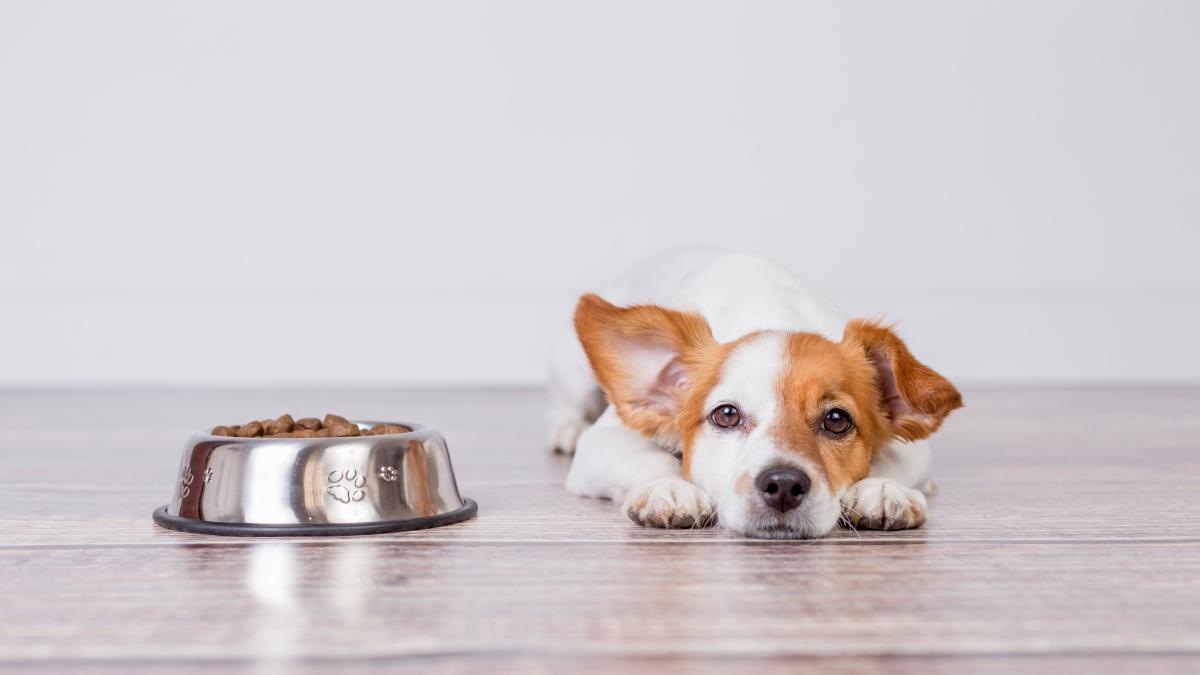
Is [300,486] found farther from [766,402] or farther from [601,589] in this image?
[766,402]

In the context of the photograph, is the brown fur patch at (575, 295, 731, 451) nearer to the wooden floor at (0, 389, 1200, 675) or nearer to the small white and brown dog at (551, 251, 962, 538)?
the small white and brown dog at (551, 251, 962, 538)

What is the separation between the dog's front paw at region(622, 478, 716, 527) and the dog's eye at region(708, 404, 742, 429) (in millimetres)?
101

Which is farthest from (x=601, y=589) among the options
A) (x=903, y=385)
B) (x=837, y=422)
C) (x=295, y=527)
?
(x=903, y=385)

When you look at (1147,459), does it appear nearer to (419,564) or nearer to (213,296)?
(419,564)

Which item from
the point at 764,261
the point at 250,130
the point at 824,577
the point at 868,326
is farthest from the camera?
the point at 250,130

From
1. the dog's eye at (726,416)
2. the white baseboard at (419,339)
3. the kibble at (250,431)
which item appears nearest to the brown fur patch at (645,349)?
the dog's eye at (726,416)

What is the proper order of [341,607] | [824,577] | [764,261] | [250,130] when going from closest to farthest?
[341,607] → [824,577] → [764,261] → [250,130]

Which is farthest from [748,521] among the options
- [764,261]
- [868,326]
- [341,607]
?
[764,261]

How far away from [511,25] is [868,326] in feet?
11.0

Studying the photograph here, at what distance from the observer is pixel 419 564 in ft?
4.74

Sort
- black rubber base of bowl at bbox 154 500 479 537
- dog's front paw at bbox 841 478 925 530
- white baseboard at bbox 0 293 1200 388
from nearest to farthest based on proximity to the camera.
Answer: black rubber base of bowl at bbox 154 500 479 537 → dog's front paw at bbox 841 478 925 530 → white baseboard at bbox 0 293 1200 388

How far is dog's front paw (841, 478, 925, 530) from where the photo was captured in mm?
1715

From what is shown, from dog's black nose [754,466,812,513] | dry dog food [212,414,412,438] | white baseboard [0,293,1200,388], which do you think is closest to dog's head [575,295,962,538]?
dog's black nose [754,466,812,513]

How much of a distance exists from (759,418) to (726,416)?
0.19ft
